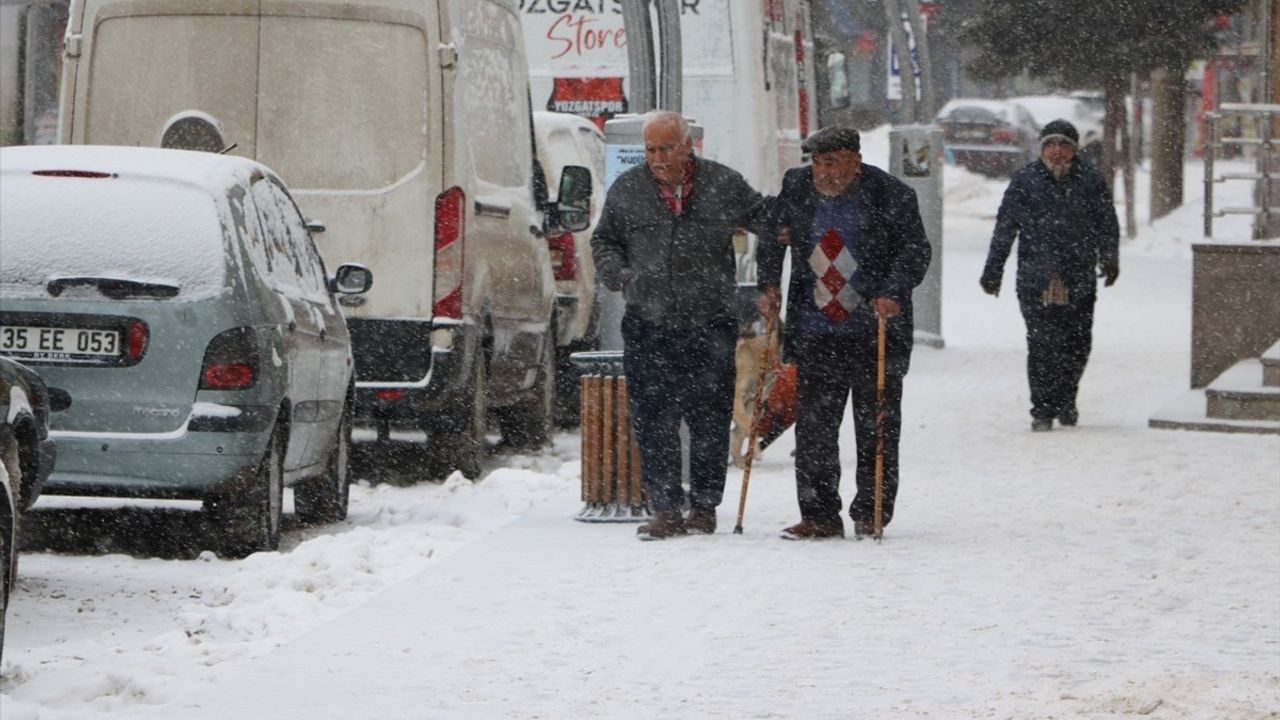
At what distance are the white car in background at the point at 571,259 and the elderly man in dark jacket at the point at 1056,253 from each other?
2442 millimetres

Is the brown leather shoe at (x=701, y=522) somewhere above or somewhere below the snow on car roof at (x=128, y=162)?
below

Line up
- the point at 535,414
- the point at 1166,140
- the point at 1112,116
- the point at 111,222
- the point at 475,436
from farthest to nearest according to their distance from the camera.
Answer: the point at 1166,140 < the point at 1112,116 < the point at 535,414 < the point at 475,436 < the point at 111,222

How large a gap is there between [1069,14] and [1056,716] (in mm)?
33347

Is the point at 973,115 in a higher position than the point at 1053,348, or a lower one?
higher

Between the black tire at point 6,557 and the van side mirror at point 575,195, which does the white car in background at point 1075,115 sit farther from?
the black tire at point 6,557

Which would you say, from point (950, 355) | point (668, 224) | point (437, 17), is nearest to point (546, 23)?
point (950, 355)

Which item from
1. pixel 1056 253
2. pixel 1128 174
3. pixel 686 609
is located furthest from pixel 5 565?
pixel 1128 174

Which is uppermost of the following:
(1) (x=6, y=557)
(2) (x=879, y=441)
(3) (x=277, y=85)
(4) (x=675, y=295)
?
(3) (x=277, y=85)

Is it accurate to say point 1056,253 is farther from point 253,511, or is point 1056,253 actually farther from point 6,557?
point 6,557

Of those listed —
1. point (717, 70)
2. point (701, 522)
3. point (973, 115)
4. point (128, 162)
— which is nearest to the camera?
point (128, 162)

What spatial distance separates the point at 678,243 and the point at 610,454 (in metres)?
1.28

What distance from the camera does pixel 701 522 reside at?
10992mm

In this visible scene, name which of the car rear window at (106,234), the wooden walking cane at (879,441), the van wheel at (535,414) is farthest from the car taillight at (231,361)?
the van wheel at (535,414)

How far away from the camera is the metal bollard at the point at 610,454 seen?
A: 459 inches
